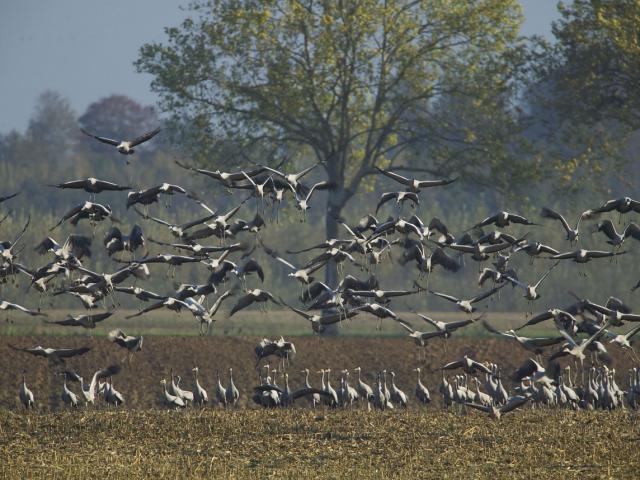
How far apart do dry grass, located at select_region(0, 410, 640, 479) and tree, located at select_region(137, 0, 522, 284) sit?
58.8ft

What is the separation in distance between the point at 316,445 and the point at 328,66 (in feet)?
75.9

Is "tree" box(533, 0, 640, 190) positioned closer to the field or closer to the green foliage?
the green foliage

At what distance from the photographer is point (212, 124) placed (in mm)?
43094

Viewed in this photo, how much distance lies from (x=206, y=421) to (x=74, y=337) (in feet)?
43.2

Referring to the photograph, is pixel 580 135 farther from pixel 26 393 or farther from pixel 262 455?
pixel 262 455

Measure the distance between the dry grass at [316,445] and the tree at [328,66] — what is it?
1792 centimetres

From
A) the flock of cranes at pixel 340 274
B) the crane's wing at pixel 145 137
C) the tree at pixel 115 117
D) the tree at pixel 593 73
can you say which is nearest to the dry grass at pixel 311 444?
the flock of cranes at pixel 340 274

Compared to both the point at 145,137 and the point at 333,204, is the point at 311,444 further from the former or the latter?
the point at 333,204

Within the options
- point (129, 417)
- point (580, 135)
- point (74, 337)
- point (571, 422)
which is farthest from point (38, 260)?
point (571, 422)

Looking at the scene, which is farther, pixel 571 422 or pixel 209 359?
pixel 209 359

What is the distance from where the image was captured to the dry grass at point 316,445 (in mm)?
18891

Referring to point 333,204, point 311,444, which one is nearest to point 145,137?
point 311,444

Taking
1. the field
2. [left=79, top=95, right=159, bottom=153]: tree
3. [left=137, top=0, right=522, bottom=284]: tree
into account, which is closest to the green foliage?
[left=137, top=0, right=522, bottom=284]: tree

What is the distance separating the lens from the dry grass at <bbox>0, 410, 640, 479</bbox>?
1889 cm
